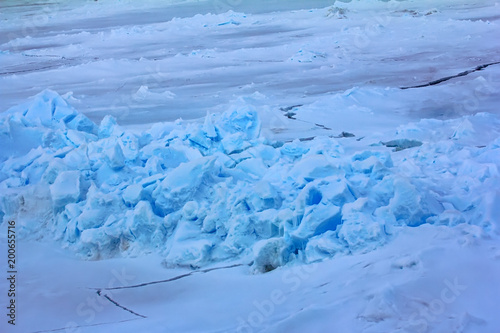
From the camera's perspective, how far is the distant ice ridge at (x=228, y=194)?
2.74 metres

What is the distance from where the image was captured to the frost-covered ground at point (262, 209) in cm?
228

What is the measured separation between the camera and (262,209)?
289 centimetres

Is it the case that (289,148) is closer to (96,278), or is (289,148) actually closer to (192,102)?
(96,278)

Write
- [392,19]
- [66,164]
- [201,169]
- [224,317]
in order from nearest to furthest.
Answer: [224,317] < [201,169] < [66,164] < [392,19]

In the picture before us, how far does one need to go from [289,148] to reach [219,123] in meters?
0.64

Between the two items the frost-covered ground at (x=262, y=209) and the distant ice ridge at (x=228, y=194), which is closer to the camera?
the frost-covered ground at (x=262, y=209)

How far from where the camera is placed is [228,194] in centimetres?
299

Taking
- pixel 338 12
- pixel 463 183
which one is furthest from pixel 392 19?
pixel 463 183

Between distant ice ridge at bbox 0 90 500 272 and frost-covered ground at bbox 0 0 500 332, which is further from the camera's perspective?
distant ice ridge at bbox 0 90 500 272

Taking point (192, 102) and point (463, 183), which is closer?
point (463, 183)

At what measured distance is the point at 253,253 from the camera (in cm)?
270

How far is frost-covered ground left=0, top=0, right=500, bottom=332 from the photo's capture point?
228 cm

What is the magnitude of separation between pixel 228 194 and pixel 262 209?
0.66 ft

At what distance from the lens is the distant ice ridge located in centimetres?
274
